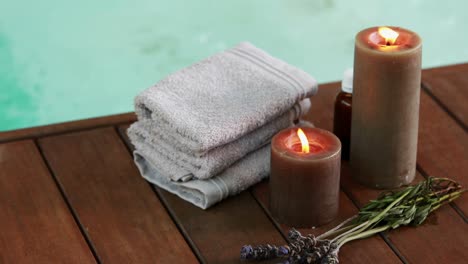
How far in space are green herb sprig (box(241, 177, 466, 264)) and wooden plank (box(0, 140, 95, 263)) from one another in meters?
0.24

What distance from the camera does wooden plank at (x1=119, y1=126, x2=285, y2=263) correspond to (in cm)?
112

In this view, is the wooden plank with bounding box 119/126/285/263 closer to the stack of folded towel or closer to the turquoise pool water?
the stack of folded towel

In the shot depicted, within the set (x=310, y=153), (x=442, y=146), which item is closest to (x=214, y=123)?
(x=310, y=153)

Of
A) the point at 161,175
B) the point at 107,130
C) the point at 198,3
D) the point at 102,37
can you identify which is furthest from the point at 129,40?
the point at 161,175

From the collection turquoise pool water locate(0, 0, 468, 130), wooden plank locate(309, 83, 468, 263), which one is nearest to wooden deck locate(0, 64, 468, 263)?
wooden plank locate(309, 83, 468, 263)

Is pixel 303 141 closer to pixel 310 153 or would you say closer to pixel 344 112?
pixel 310 153

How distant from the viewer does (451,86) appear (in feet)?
4.82

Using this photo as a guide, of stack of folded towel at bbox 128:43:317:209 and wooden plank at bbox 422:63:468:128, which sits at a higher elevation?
stack of folded towel at bbox 128:43:317:209

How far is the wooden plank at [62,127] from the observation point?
1364 mm

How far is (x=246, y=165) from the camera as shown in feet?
4.08

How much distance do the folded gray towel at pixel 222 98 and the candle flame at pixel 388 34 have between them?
0.15 m

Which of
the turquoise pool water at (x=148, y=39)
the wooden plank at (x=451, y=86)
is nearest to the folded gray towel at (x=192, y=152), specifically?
the wooden plank at (x=451, y=86)

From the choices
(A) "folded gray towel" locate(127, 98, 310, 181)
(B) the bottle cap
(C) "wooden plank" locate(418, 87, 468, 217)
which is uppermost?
A: (B) the bottle cap

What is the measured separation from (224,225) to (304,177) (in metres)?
0.13
